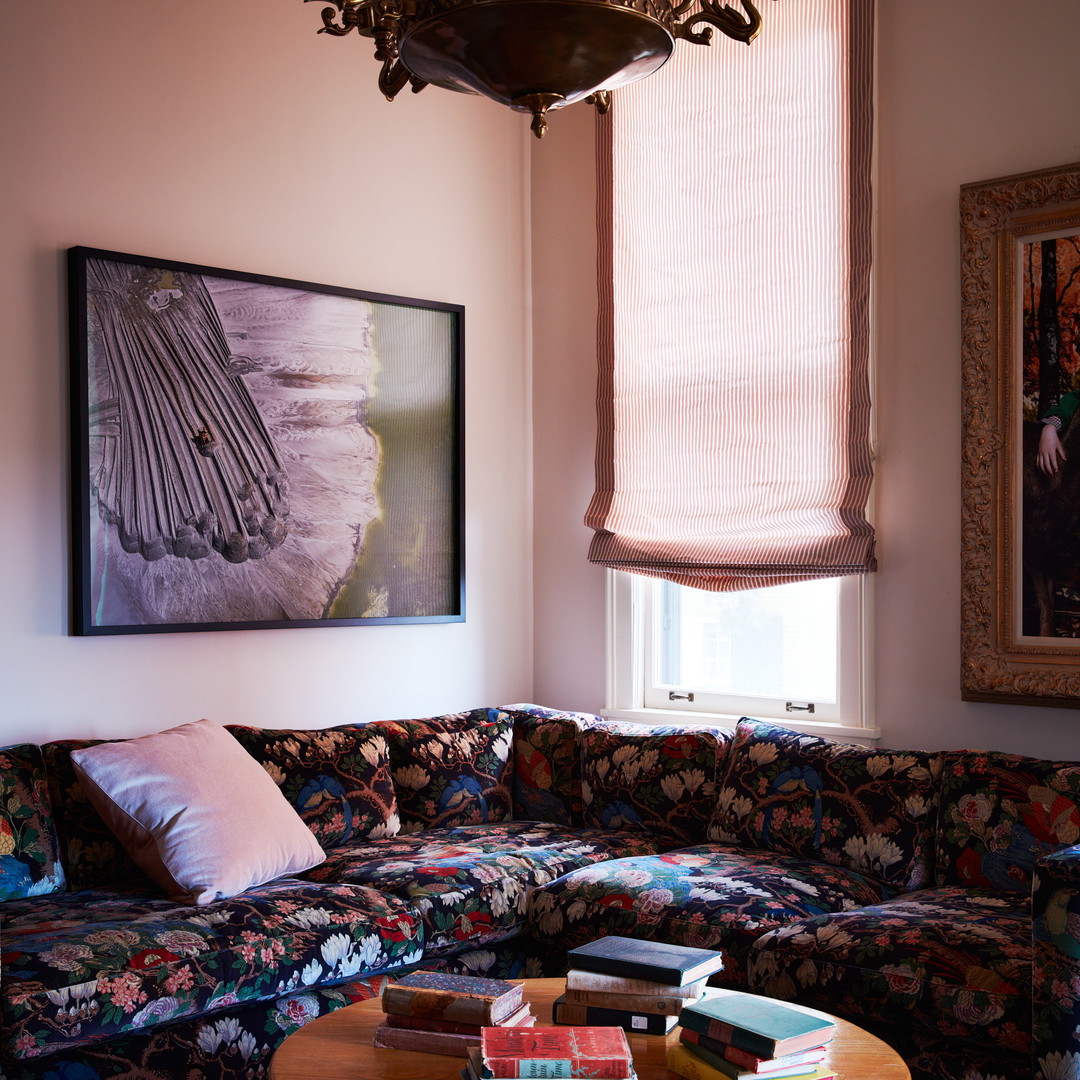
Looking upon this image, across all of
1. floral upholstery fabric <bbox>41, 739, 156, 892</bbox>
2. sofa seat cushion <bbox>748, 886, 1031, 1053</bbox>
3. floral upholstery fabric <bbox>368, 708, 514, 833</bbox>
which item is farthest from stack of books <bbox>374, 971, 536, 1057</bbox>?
floral upholstery fabric <bbox>368, 708, 514, 833</bbox>

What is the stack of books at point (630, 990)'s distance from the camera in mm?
1933

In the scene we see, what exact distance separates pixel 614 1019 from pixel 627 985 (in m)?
0.06

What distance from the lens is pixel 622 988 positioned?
195 centimetres

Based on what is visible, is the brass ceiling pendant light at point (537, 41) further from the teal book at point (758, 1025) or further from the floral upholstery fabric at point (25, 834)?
the floral upholstery fabric at point (25, 834)

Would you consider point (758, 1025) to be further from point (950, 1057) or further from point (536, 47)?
point (536, 47)

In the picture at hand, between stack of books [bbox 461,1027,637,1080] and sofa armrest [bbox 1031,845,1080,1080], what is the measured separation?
2.96ft

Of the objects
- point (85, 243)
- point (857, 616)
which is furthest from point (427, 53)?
point (857, 616)

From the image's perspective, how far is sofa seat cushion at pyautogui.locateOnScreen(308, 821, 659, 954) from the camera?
2.95m

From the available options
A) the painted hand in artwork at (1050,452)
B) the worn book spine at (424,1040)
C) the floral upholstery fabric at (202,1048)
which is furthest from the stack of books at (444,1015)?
the painted hand in artwork at (1050,452)

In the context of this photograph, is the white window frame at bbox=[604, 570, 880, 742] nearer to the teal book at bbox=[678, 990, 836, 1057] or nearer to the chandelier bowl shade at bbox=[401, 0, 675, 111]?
the teal book at bbox=[678, 990, 836, 1057]

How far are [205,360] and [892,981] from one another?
98.9 inches

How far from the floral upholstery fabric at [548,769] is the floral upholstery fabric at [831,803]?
0.55 metres

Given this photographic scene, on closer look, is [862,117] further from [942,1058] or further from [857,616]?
[942,1058]

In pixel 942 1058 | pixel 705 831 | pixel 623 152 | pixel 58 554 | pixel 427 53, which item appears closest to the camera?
pixel 427 53
